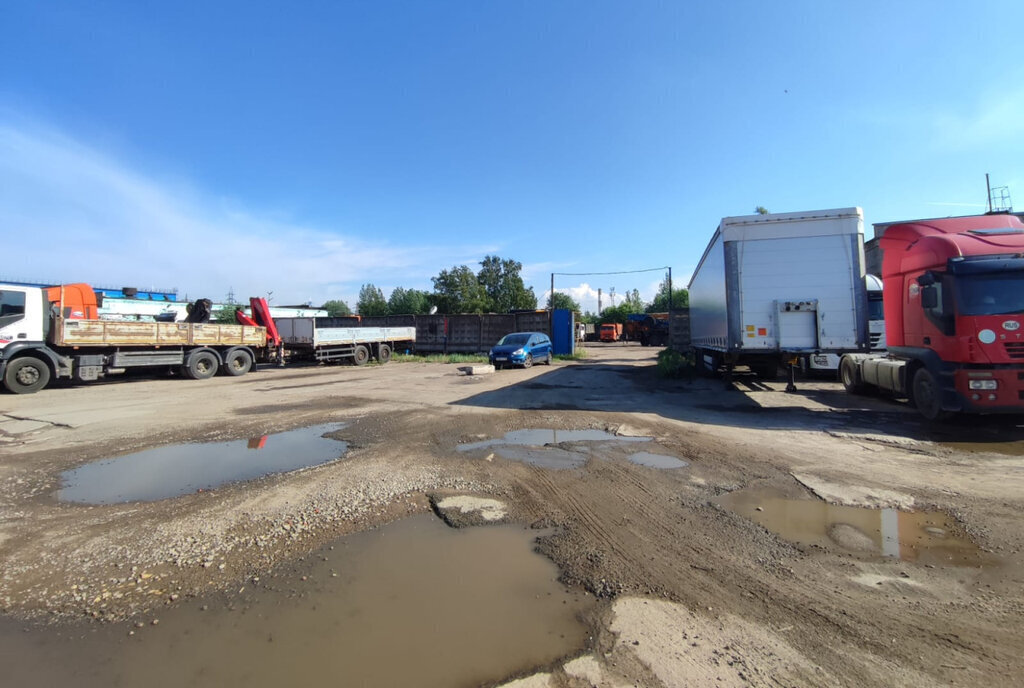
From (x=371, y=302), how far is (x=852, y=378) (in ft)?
332

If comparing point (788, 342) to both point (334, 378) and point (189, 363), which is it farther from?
point (189, 363)

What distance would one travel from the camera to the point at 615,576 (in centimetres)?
333

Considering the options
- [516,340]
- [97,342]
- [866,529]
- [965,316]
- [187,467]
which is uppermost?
[97,342]

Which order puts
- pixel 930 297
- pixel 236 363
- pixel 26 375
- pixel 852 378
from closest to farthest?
pixel 930 297
pixel 852 378
pixel 26 375
pixel 236 363

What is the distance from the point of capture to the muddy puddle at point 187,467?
5.11m

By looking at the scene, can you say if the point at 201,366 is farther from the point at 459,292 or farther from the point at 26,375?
the point at 459,292

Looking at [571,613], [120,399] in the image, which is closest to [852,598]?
[571,613]

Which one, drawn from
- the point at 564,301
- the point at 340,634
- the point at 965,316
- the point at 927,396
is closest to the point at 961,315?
the point at 965,316

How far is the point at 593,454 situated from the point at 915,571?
11.8 feet

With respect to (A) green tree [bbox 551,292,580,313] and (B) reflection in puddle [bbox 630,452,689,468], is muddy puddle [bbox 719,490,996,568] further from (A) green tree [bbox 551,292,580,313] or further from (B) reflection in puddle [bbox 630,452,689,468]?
(A) green tree [bbox 551,292,580,313]

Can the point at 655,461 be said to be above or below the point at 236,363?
below

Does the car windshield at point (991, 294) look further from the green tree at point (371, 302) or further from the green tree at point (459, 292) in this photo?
the green tree at point (371, 302)

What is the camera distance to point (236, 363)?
18.7m

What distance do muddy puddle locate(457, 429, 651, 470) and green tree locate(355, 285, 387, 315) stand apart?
Answer: 93452 mm
